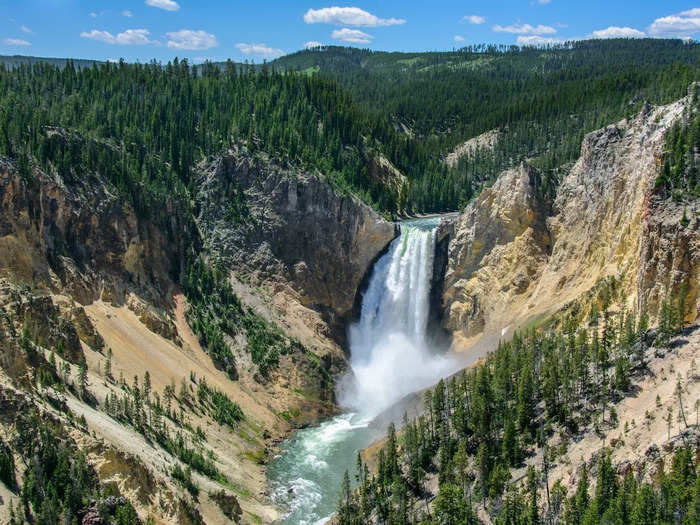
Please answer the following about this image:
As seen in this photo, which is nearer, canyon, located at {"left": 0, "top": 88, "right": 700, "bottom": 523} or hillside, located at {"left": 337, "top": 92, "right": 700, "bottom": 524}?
hillside, located at {"left": 337, "top": 92, "right": 700, "bottom": 524}

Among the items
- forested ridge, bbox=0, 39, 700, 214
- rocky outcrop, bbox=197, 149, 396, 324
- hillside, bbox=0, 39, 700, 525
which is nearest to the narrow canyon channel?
hillside, bbox=0, 39, 700, 525

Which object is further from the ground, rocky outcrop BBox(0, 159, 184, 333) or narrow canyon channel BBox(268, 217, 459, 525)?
rocky outcrop BBox(0, 159, 184, 333)

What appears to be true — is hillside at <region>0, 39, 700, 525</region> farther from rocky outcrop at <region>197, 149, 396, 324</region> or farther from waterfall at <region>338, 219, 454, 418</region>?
waterfall at <region>338, 219, 454, 418</region>

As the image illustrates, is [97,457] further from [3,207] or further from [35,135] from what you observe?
[35,135]

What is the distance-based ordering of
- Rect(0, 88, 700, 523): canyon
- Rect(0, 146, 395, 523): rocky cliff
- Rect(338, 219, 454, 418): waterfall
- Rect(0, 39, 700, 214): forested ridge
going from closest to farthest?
Rect(0, 146, 395, 523): rocky cliff < Rect(0, 88, 700, 523): canyon < Rect(0, 39, 700, 214): forested ridge < Rect(338, 219, 454, 418): waterfall

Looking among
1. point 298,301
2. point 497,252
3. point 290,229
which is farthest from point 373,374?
point 290,229

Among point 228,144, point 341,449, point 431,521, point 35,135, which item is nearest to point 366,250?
point 228,144

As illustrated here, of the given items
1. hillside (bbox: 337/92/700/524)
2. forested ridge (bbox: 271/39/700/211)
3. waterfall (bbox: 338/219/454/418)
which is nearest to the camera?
hillside (bbox: 337/92/700/524)
